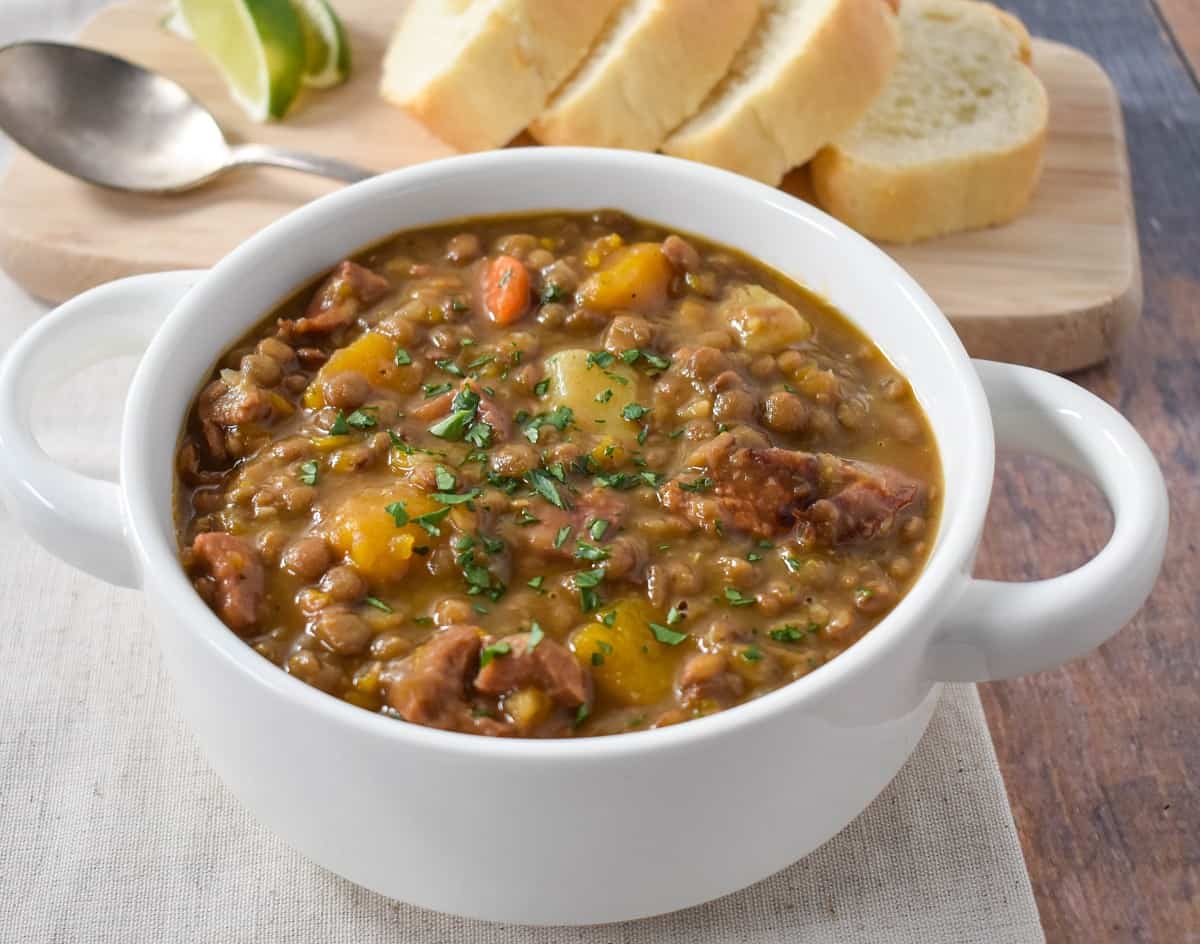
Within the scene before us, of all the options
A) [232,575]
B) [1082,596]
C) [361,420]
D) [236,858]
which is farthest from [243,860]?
[1082,596]

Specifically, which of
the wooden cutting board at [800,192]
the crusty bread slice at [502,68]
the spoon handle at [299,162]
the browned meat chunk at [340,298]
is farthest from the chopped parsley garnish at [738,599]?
the spoon handle at [299,162]

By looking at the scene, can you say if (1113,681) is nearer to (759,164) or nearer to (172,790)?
(759,164)

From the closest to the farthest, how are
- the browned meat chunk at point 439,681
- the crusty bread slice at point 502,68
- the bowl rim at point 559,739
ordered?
the bowl rim at point 559,739 < the browned meat chunk at point 439,681 < the crusty bread slice at point 502,68

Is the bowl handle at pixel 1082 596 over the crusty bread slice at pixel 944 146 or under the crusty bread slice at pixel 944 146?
over

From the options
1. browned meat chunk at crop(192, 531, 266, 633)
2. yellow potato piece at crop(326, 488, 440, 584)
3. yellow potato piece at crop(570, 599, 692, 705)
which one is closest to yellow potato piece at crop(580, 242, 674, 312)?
yellow potato piece at crop(326, 488, 440, 584)

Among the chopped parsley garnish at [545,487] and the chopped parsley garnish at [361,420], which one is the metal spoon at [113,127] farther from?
the chopped parsley garnish at [545,487]

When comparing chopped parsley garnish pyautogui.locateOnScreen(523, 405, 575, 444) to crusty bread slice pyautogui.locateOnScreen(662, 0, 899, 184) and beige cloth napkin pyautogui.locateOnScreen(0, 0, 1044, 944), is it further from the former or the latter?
crusty bread slice pyautogui.locateOnScreen(662, 0, 899, 184)
